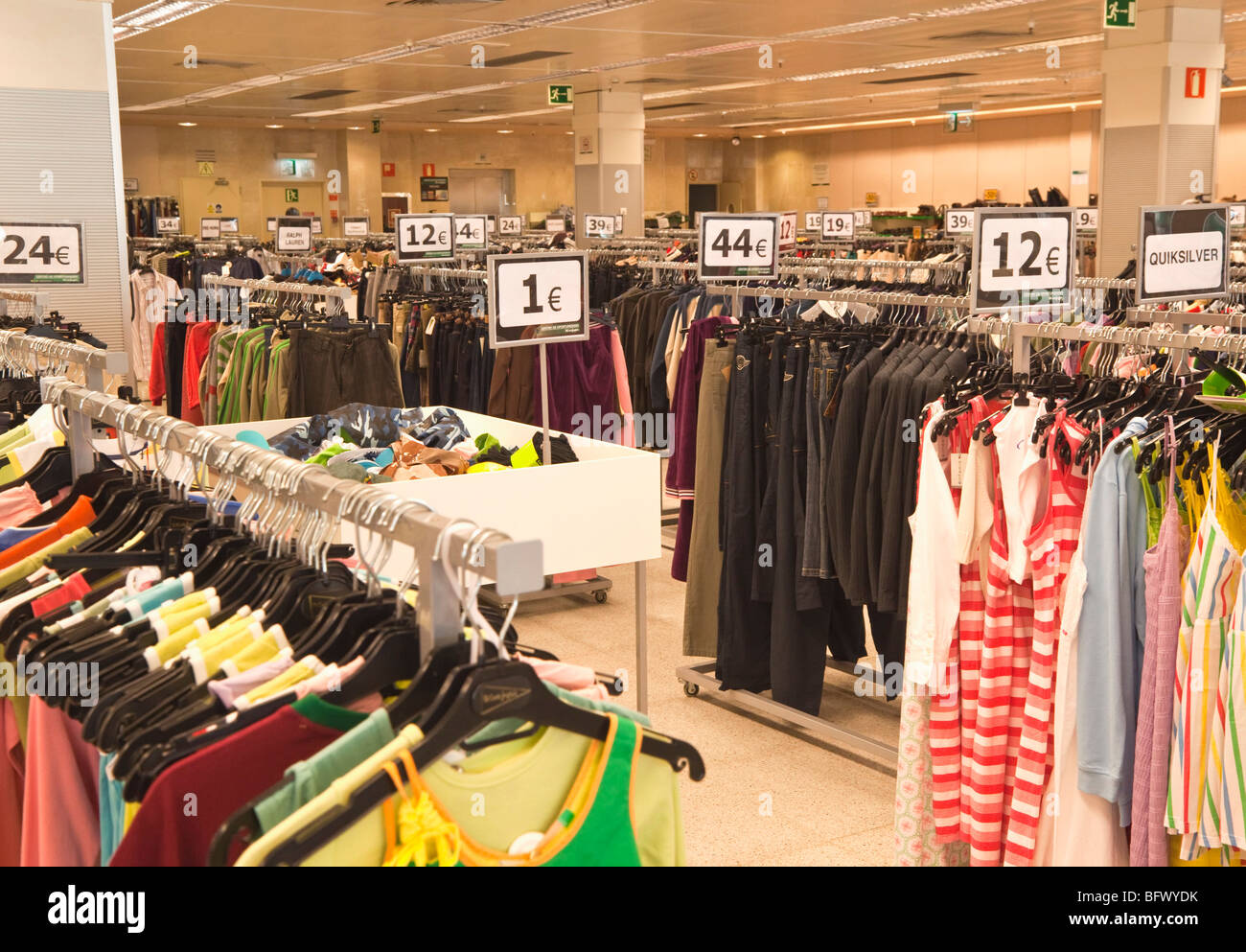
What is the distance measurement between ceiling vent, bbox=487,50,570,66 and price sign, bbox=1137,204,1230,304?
28.6 ft

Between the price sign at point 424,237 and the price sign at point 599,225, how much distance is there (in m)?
3.77

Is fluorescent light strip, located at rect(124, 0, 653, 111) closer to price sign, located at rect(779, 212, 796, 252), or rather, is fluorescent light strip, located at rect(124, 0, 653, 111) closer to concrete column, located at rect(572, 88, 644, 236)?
price sign, located at rect(779, 212, 796, 252)

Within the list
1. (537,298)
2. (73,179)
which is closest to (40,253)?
(537,298)

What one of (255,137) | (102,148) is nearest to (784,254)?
(102,148)

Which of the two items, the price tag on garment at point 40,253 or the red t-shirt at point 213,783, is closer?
the red t-shirt at point 213,783

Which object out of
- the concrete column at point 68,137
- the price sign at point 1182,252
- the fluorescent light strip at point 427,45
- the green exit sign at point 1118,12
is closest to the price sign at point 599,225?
the fluorescent light strip at point 427,45

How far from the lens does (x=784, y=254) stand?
980 centimetres

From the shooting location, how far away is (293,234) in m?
11.2

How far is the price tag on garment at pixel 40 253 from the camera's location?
175 inches

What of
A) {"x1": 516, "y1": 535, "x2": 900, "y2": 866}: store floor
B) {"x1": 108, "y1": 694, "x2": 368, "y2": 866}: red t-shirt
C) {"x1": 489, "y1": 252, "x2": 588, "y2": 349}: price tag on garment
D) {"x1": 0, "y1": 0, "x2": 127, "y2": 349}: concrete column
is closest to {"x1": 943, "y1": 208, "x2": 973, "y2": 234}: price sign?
{"x1": 516, "y1": 535, "x2": 900, "y2": 866}: store floor

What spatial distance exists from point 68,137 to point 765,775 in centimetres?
508

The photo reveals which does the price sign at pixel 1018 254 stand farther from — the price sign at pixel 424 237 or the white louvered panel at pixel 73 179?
the price sign at pixel 424 237
